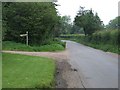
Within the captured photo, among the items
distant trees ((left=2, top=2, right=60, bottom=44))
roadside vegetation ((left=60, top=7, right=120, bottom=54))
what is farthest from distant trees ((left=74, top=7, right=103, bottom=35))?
distant trees ((left=2, top=2, right=60, bottom=44))

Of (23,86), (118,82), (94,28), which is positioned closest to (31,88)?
(23,86)

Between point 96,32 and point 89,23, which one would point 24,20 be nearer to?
point 96,32

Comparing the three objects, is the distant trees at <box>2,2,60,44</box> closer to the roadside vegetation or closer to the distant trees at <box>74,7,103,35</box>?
the roadside vegetation

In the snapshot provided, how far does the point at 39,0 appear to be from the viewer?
38656 mm

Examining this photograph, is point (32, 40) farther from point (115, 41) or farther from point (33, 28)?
point (115, 41)

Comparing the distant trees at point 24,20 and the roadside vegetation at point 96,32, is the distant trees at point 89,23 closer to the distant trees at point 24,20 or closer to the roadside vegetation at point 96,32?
the roadside vegetation at point 96,32

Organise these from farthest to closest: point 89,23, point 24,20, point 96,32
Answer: point 89,23 → point 96,32 → point 24,20

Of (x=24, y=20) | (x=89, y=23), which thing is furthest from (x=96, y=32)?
(x=24, y=20)

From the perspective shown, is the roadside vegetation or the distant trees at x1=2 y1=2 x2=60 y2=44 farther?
the roadside vegetation

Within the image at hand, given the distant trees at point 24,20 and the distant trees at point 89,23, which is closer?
the distant trees at point 24,20

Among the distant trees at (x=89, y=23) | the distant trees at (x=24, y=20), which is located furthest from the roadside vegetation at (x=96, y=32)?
the distant trees at (x=24, y=20)

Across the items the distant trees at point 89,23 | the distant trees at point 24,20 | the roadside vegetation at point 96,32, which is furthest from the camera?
the distant trees at point 89,23

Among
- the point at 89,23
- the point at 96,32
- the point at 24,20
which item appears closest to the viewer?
the point at 24,20

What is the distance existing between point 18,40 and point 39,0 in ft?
18.5
